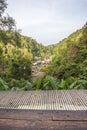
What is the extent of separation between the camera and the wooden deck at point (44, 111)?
58.2 inches

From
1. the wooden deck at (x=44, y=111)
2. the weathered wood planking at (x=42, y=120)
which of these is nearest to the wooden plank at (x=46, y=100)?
the wooden deck at (x=44, y=111)

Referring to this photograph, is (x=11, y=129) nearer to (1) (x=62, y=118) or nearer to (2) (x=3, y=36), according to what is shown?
(1) (x=62, y=118)

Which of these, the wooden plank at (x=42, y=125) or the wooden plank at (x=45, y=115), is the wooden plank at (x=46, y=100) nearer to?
the wooden plank at (x=45, y=115)

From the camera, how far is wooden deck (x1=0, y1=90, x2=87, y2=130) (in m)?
1.48

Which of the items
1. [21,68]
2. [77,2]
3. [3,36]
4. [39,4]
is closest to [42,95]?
[39,4]

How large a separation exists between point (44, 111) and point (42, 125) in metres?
0.25

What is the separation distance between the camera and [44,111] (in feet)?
5.63

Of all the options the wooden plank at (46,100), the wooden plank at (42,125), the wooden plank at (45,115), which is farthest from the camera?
the wooden plank at (46,100)

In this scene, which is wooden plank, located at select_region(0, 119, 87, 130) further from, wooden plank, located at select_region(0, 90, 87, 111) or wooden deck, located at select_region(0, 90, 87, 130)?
wooden plank, located at select_region(0, 90, 87, 111)

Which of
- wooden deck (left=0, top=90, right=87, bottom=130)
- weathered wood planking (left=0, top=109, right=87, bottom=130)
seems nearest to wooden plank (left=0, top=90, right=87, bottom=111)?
wooden deck (left=0, top=90, right=87, bottom=130)

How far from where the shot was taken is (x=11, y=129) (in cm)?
144

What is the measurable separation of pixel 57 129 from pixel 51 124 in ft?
0.27

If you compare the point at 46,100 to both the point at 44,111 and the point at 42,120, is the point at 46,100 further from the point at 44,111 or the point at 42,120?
the point at 42,120

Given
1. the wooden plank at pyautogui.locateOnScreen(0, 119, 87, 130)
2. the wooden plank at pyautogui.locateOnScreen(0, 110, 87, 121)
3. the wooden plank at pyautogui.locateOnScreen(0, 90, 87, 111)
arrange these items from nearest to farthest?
the wooden plank at pyautogui.locateOnScreen(0, 119, 87, 130) → the wooden plank at pyautogui.locateOnScreen(0, 110, 87, 121) → the wooden plank at pyautogui.locateOnScreen(0, 90, 87, 111)
